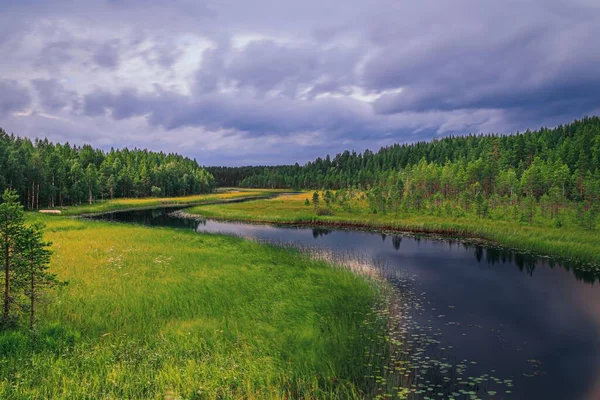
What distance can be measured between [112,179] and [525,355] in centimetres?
13957

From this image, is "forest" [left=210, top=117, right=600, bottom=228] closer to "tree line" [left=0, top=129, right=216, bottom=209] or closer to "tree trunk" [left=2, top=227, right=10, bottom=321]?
"tree trunk" [left=2, top=227, right=10, bottom=321]

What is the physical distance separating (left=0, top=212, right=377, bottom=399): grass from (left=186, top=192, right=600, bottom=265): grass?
1162 inches

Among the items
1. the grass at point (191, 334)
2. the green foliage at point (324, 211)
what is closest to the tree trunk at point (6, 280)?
the grass at point (191, 334)

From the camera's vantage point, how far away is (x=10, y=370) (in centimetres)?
1186

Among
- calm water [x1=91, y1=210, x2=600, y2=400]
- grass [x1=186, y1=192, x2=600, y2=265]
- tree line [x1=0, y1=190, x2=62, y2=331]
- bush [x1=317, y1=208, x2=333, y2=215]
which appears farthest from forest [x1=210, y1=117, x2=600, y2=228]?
tree line [x1=0, y1=190, x2=62, y2=331]

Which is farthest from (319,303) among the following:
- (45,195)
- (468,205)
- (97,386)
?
(45,195)

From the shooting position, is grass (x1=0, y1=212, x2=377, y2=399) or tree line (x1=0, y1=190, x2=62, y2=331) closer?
grass (x1=0, y1=212, x2=377, y2=399)

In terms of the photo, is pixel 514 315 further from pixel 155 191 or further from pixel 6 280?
pixel 155 191

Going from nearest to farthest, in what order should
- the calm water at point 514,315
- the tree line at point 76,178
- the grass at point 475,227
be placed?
the calm water at point 514,315
the grass at point 475,227
the tree line at point 76,178

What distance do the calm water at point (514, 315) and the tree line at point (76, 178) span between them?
154ft

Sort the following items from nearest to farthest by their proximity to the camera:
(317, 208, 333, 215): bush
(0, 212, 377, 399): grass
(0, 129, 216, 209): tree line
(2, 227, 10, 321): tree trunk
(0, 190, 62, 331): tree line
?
(0, 212, 377, 399): grass, (2, 227, 10, 321): tree trunk, (0, 190, 62, 331): tree line, (317, 208, 333, 215): bush, (0, 129, 216, 209): tree line

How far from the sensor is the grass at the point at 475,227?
137 ft

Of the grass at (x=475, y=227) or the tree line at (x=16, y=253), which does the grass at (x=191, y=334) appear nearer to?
the tree line at (x=16, y=253)

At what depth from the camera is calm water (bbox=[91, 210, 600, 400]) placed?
604 inches
